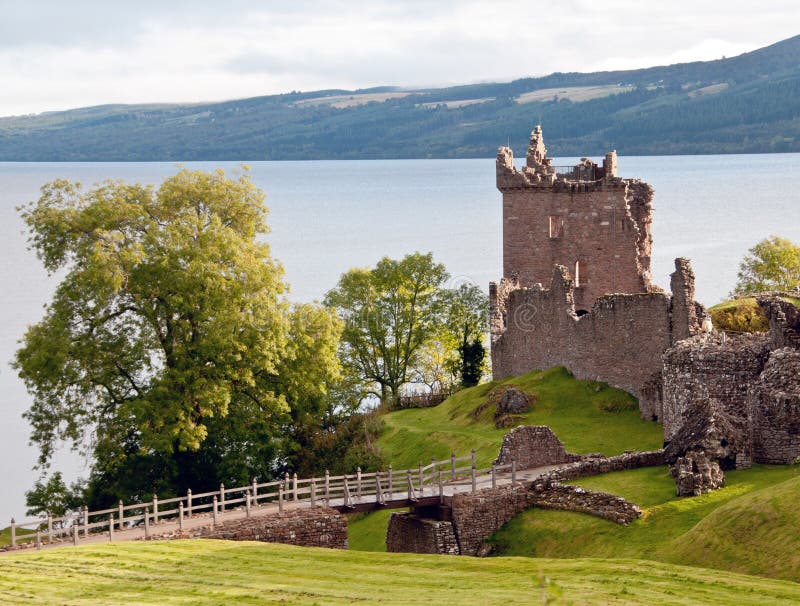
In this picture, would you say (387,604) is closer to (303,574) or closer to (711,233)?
(303,574)

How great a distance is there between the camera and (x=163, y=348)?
51.3 meters

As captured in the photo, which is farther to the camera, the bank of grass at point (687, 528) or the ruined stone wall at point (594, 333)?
the ruined stone wall at point (594, 333)

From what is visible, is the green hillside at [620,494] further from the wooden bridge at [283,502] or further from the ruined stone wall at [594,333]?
the wooden bridge at [283,502]

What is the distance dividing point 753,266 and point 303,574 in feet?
170

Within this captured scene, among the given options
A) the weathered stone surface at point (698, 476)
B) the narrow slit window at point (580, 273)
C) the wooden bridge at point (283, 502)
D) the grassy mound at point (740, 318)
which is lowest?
the wooden bridge at point (283, 502)

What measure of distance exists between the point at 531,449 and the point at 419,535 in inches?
218

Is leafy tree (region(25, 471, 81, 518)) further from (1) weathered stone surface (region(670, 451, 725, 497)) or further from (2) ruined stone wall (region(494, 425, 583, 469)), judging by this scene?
(1) weathered stone surface (region(670, 451, 725, 497))

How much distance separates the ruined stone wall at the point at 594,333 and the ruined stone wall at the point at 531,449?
6.12m

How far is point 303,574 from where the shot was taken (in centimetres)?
3123

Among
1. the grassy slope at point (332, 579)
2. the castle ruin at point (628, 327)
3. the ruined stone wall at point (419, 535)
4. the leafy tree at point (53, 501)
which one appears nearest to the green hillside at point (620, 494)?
the castle ruin at point (628, 327)

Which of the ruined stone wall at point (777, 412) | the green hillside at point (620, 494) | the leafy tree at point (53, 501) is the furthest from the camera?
the leafy tree at point (53, 501)

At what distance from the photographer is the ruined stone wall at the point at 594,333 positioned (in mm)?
51000

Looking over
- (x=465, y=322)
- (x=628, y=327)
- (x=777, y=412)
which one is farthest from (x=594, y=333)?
(x=465, y=322)

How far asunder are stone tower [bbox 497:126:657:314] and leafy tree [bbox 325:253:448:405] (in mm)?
8644
